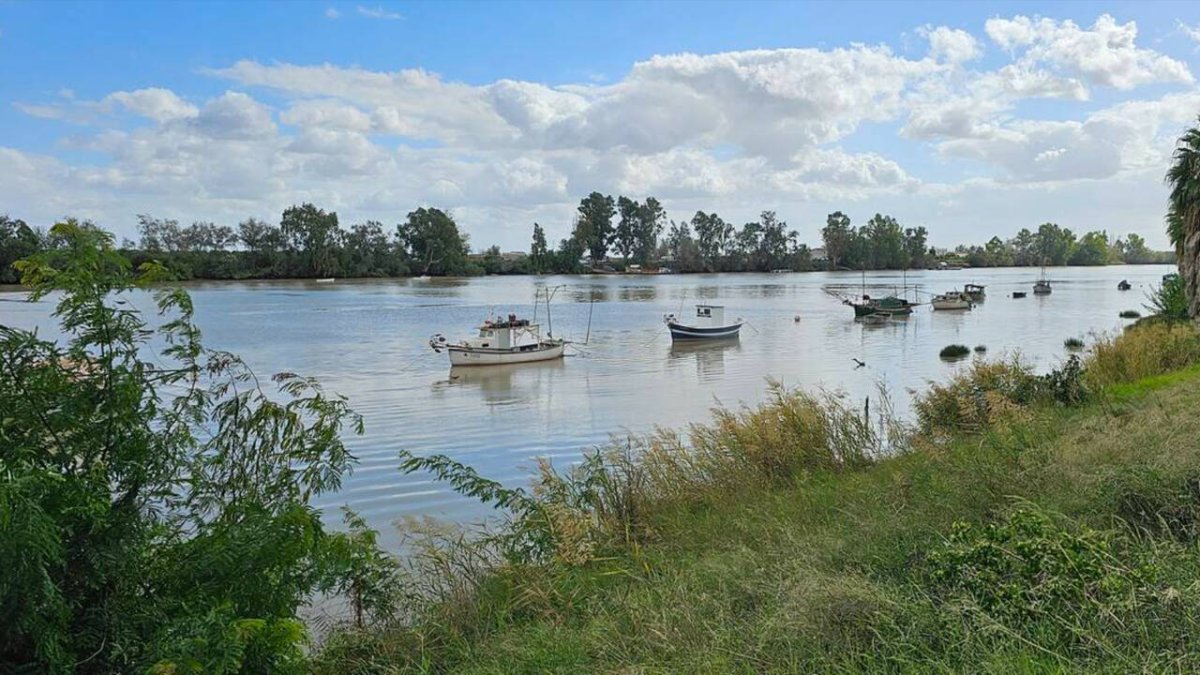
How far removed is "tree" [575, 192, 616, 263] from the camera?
168000mm

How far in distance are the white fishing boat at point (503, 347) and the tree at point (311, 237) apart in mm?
103627

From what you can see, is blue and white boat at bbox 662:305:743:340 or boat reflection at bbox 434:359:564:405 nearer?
boat reflection at bbox 434:359:564:405

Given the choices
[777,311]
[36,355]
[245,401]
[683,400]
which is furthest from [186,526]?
[777,311]

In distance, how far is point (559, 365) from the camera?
35.0 metres

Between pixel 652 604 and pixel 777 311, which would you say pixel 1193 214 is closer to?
pixel 652 604

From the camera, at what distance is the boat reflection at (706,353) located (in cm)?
3269

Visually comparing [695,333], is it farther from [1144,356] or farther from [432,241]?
[432,241]

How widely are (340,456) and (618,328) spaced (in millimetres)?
48268

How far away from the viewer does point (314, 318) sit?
58750 millimetres

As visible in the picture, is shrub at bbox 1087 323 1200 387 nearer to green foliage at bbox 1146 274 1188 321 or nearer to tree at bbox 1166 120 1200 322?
tree at bbox 1166 120 1200 322

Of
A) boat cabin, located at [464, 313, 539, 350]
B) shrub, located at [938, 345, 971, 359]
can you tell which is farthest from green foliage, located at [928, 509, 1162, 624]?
shrub, located at [938, 345, 971, 359]

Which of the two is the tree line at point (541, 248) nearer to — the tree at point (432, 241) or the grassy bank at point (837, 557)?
the tree at point (432, 241)

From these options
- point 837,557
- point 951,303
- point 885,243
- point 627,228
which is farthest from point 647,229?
point 837,557

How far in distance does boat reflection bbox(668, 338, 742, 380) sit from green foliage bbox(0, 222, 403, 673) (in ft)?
84.6
